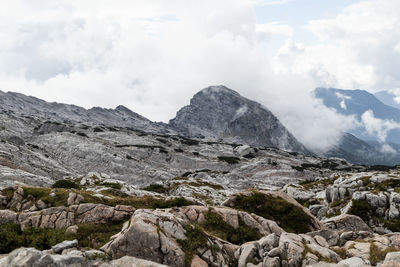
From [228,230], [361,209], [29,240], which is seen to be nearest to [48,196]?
[29,240]

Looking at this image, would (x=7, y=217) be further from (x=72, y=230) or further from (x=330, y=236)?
(x=330, y=236)

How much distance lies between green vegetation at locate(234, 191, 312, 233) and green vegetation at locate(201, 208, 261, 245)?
6854 millimetres

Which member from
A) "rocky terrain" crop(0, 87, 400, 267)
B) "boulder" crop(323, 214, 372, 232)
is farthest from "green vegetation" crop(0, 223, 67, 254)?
"boulder" crop(323, 214, 372, 232)

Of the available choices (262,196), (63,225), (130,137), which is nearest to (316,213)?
(262,196)

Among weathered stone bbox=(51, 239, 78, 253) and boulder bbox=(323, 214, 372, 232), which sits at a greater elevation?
boulder bbox=(323, 214, 372, 232)

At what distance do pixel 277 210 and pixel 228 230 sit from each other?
9553 millimetres

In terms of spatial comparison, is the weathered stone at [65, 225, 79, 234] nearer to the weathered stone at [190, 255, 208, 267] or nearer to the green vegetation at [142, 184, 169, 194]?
the weathered stone at [190, 255, 208, 267]

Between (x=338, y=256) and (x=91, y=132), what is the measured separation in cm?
19039

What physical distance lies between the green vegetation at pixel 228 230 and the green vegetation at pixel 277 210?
6854 millimetres

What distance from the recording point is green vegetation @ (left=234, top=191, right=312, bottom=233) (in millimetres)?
27511

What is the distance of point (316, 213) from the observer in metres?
44.2

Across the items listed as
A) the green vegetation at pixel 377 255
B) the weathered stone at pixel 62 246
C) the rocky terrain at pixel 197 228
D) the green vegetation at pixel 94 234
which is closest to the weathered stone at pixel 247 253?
the rocky terrain at pixel 197 228

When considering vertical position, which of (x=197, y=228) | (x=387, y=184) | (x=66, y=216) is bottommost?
(x=66, y=216)

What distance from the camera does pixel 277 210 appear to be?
2933 centimetres
